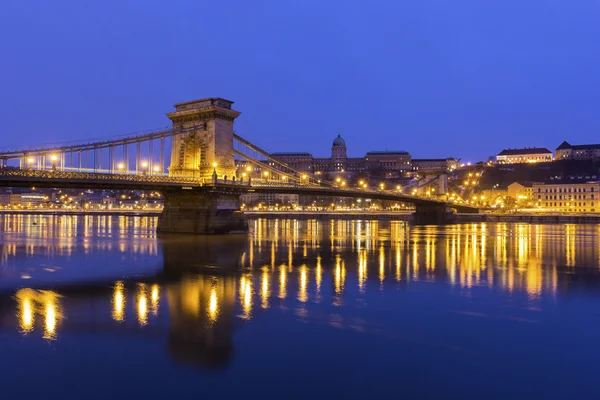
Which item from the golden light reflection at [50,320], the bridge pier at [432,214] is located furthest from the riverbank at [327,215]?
the golden light reflection at [50,320]

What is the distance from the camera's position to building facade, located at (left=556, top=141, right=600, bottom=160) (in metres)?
165

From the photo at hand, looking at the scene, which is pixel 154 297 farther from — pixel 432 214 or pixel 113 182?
→ pixel 432 214

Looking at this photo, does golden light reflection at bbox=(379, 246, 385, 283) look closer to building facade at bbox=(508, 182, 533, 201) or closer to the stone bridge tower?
the stone bridge tower

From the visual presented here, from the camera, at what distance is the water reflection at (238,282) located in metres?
11.6

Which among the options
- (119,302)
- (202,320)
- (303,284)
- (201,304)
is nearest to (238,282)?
(303,284)

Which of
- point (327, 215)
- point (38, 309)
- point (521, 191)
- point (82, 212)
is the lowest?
point (38, 309)

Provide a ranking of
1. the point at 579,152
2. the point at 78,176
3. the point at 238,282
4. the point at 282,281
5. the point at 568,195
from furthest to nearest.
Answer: the point at 579,152, the point at 568,195, the point at 78,176, the point at 282,281, the point at 238,282

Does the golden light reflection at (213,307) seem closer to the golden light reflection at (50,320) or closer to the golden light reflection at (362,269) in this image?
the golden light reflection at (50,320)

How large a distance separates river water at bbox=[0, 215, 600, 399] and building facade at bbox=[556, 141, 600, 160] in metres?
167

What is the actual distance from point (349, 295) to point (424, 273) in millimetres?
6114

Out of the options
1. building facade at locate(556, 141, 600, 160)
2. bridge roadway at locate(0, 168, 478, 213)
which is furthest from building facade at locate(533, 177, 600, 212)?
bridge roadway at locate(0, 168, 478, 213)

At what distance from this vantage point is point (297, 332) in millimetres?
11039

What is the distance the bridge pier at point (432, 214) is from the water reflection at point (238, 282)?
48.3 m

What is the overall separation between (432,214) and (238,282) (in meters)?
67.8
